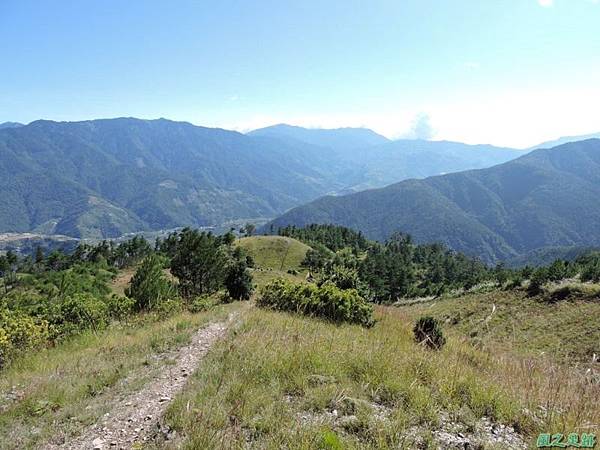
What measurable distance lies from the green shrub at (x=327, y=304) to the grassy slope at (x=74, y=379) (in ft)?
9.50

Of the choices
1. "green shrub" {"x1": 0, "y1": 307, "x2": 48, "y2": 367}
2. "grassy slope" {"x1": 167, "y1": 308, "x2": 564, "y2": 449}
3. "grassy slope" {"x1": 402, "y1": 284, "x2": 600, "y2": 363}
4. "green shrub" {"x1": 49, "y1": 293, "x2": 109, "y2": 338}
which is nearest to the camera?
"grassy slope" {"x1": 167, "y1": 308, "x2": 564, "y2": 449}

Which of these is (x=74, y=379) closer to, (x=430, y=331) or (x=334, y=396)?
(x=334, y=396)

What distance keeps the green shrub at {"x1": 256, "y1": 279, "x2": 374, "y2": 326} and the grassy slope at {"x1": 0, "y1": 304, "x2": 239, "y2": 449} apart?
2.89 meters

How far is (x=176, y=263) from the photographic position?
43812 mm

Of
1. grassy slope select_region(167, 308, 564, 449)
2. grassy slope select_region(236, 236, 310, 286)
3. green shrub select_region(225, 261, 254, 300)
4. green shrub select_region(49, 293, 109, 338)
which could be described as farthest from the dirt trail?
grassy slope select_region(236, 236, 310, 286)

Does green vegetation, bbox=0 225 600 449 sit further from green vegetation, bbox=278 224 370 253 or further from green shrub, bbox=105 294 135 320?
green vegetation, bbox=278 224 370 253

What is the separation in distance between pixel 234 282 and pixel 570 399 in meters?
19.5

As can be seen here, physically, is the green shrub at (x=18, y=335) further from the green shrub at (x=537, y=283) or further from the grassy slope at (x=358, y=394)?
the green shrub at (x=537, y=283)

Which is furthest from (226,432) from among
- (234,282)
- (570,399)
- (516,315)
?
(516,315)

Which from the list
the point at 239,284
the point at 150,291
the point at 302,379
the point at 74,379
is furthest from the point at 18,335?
the point at 239,284

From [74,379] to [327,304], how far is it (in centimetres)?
691

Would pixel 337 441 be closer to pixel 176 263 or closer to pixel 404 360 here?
pixel 404 360

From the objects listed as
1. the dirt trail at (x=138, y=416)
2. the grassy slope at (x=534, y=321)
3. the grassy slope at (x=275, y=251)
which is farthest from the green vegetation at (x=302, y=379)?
the grassy slope at (x=275, y=251)

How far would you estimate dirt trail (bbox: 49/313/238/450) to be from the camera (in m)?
4.87
